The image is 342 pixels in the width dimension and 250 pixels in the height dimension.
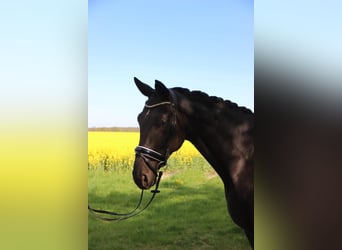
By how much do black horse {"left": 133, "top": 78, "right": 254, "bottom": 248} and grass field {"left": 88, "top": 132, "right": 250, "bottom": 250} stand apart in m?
0.10

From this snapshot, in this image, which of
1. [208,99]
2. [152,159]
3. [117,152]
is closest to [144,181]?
[152,159]

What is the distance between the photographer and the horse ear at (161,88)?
2.53 metres

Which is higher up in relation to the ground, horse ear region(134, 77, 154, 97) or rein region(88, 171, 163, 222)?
horse ear region(134, 77, 154, 97)

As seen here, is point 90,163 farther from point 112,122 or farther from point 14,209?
point 14,209

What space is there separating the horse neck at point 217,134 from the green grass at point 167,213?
13 cm

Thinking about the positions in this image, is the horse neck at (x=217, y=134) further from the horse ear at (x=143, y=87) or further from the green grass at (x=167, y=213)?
the horse ear at (x=143, y=87)

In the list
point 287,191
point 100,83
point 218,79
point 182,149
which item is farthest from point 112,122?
point 287,191

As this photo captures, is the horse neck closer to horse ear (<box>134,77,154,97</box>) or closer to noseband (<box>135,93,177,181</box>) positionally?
noseband (<box>135,93,177,181</box>)

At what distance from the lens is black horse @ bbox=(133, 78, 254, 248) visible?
254 centimetres

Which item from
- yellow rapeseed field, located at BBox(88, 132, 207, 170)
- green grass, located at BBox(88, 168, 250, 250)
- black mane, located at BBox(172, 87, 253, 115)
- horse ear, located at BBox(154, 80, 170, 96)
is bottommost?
green grass, located at BBox(88, 168, 250, 250)

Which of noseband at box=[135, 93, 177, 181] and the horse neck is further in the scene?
the horse neck

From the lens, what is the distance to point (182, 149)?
270cm

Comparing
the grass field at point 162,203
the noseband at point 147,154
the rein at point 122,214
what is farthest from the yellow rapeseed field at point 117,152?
the rein at point 122,214

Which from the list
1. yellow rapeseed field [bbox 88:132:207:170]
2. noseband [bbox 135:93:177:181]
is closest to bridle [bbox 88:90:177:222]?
noseband [bbox 135:93:177:181]
